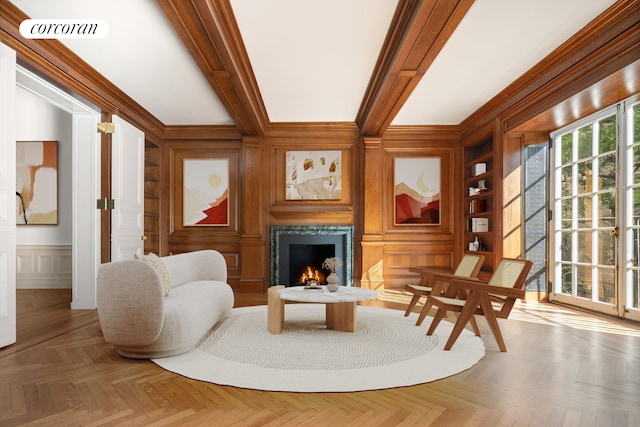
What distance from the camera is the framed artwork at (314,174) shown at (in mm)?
7070

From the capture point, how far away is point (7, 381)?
100 inches

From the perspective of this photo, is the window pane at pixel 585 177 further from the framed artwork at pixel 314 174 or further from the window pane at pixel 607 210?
the framed artwork at pixel 314 174

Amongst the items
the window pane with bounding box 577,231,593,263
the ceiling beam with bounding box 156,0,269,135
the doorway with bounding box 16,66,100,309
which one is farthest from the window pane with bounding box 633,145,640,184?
the doorway with bounding box 16,66,100,309

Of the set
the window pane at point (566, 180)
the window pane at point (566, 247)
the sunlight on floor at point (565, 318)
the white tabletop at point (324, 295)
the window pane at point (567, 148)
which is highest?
the window pane at point (567, 148)

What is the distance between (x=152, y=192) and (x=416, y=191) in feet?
14.3

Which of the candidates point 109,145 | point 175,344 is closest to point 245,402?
point 175,344

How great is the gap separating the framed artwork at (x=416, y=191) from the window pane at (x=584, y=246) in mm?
2256

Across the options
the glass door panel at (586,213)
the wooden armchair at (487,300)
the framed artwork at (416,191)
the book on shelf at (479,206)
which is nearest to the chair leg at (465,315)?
the wooden armchair at (487,300)

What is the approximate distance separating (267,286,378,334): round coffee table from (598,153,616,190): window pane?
302 centimetres

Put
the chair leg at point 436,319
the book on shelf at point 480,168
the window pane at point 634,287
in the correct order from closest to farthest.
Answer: the chair leg at point 436,319, the window pane at point 634,287, the book on shelf at point 480,168

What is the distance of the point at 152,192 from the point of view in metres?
6.97

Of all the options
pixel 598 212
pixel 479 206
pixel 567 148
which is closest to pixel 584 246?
pixel 598 212

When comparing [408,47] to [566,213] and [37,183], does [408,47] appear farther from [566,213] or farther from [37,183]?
[37,183]

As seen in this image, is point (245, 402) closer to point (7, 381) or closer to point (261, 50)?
point (7, 381)
